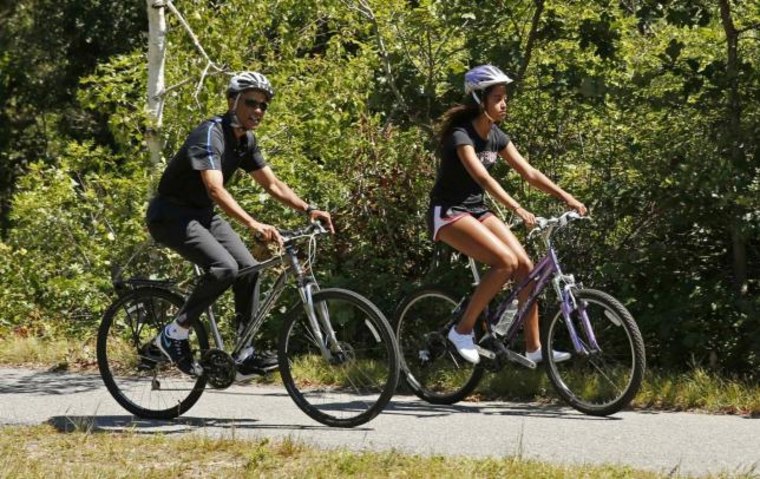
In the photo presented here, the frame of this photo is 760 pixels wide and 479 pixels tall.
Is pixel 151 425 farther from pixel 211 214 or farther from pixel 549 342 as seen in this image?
pixel 549 342

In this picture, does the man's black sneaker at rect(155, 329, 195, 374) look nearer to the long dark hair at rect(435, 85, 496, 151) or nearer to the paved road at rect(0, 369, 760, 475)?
the paved road at rect(0, 369, 760, 475)

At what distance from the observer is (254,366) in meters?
7.35

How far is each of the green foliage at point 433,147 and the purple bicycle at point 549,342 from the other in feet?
3.33

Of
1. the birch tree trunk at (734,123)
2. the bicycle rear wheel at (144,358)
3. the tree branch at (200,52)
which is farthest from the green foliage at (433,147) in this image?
the bicycle rear wheel at (144,358)

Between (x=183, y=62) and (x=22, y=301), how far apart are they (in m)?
2.84

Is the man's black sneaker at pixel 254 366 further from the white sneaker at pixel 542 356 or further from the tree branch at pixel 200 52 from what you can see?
the tree branch at pixel 200 52

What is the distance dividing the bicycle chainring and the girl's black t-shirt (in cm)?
166

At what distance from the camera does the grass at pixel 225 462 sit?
5.62 metres

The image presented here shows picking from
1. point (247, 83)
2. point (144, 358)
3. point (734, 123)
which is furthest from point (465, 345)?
point (734, 123)

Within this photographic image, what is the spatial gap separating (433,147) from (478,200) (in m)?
1.95

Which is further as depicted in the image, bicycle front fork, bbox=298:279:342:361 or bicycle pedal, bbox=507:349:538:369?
bicycle pedal, bbox=507:349:538:369

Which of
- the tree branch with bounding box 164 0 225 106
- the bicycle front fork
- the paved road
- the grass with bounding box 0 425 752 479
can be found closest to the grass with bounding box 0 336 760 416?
the paved road

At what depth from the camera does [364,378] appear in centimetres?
730

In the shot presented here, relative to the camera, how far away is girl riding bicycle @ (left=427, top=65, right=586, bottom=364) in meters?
7.63
